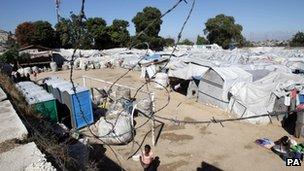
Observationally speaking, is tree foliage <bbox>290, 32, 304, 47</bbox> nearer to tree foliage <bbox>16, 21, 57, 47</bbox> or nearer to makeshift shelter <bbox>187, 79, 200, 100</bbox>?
tree foliage <bbox>16, 21, 57, 47</bbox>

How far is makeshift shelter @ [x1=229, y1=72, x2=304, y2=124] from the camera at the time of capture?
43.4 ft

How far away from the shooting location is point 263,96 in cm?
1348

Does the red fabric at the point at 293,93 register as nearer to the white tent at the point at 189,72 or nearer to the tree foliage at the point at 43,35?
the white tent at the point at 189,72

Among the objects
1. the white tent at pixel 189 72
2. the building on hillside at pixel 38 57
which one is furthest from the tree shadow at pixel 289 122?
the building on hillside at pixel 38 57

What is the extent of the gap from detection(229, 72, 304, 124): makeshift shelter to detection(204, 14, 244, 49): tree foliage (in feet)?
145

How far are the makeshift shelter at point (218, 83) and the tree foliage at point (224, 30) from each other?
4250 centimetres

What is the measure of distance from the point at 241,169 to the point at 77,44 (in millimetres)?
7746

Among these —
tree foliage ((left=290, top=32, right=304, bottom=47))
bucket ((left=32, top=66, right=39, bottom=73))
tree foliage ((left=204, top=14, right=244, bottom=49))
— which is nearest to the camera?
bucket ((left=32, top=66, right=39, bottom=73))

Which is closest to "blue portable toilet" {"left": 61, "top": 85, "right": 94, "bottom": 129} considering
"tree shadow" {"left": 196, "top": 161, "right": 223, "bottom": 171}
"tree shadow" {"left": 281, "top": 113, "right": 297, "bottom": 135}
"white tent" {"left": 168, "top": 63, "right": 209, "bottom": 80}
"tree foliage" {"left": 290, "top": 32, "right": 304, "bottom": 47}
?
"tree shadow" {"left": 196, "top": 161, "right": 223, "bottom": 171}

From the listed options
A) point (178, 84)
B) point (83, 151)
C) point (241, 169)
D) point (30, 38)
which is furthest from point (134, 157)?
point (30, 38)

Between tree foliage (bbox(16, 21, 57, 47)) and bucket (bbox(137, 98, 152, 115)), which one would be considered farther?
tree foliage (bbox(16, 21, 57, 47))

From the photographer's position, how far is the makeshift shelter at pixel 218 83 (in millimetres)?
14883

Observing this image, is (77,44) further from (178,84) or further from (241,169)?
(178,84)

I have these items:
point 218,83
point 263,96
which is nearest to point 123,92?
point 218,83
